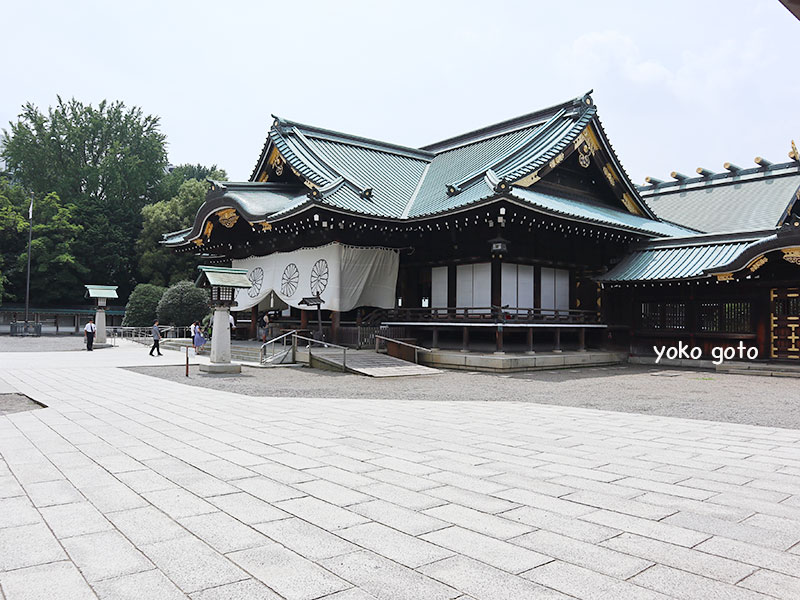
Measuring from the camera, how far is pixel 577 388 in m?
13.2

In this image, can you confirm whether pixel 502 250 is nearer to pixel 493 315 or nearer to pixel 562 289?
pixel 493 315

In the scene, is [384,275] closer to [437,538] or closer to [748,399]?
[748,399]

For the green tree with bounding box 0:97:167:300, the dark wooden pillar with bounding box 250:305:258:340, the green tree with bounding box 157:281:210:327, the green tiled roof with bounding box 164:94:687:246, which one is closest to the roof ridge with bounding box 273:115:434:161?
the green tiled roof with bounding box 164:94:687:246

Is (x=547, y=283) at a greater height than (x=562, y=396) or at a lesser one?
greater

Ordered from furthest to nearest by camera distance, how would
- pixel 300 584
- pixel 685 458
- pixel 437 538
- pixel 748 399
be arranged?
pixel 748 399, pixel 685 458, pixel 437 538, pixel 300 584

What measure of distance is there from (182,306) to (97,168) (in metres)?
26.6

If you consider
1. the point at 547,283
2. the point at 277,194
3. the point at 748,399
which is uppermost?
the point at 277,194

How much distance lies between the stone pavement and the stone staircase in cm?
1077

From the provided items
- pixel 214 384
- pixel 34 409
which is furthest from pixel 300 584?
pixel 214 384

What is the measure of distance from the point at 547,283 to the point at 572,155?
17.0ft

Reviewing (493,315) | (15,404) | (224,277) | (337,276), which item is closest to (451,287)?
(493,315)

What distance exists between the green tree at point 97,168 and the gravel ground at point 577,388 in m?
37.3

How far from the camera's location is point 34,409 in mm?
8984

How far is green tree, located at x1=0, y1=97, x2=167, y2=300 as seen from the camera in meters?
49.2
